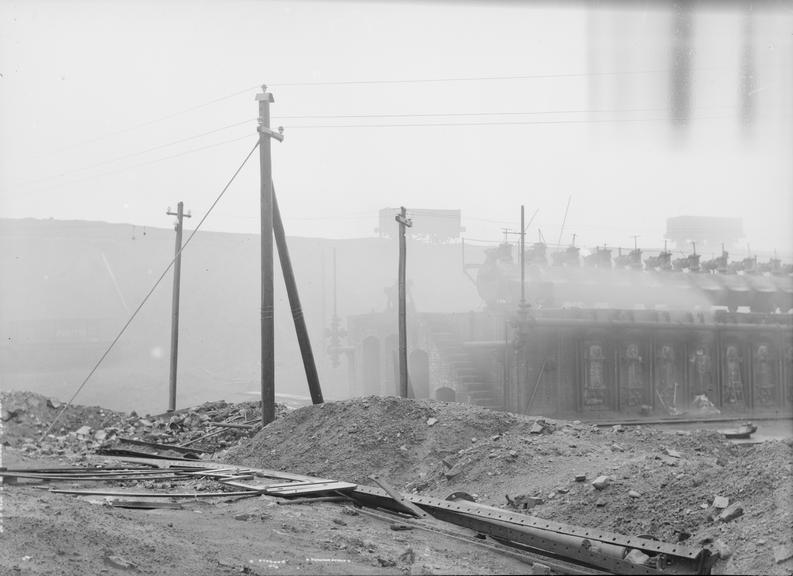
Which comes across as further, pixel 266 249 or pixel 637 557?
pixel 266 249

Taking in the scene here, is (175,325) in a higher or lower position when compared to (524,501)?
higher

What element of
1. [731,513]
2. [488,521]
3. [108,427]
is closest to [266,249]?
[108,427]

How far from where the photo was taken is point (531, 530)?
6.57m

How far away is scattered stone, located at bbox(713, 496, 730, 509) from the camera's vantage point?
275 inches

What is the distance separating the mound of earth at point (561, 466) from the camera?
21.9 feet

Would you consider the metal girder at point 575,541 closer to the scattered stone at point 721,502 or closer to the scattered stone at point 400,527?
the scattered stone at point 400,527

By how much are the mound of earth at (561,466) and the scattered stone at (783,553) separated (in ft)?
0.04

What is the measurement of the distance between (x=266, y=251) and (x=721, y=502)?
30.1 feet

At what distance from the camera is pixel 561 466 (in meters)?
9.79

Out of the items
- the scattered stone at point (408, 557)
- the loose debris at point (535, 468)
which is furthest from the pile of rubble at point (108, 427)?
the scattered stone at point (408, 557)

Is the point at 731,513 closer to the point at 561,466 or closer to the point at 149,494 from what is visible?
the point at 561,466

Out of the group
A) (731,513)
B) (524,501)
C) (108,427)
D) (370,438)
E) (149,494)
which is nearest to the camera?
(731,513)

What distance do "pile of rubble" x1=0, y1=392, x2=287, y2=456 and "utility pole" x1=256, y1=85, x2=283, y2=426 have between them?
4.69ft

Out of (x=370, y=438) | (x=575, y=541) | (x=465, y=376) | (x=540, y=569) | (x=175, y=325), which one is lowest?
(x=465, y=376)
